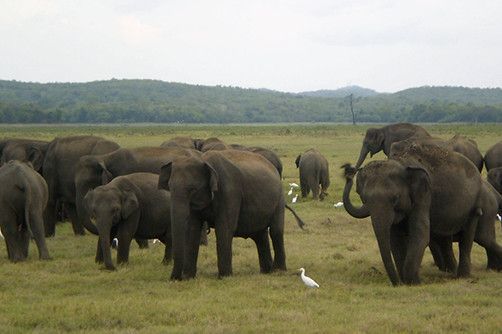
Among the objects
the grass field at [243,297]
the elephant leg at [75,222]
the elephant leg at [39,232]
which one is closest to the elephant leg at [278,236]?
the grass field at [243,297]

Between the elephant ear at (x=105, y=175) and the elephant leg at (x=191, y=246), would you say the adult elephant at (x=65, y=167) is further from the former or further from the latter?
the elephant leg at (x=191, y=246)

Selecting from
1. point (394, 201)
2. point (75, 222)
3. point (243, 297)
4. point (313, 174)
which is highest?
point (394, 201)

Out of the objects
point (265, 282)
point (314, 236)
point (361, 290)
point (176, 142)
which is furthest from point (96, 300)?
point (176, 142)

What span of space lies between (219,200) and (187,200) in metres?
0.52

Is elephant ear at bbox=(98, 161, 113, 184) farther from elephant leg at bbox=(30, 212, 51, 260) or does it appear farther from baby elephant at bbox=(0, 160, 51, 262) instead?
elephant leg at bbox=(30, 212, 51, 260)

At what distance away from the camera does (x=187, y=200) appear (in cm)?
1334

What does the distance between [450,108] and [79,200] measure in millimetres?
162333

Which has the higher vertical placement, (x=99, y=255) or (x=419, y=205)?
(x=419, y=205)

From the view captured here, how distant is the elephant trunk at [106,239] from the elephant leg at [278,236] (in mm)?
2600

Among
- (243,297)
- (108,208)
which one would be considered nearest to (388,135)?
(108,208)

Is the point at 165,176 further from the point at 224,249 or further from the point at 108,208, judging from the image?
the point at 224,249

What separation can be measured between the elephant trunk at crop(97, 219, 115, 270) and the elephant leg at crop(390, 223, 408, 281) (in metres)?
4.40

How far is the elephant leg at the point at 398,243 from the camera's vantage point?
13531mm

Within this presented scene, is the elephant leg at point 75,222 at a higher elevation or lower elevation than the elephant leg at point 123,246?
lower
